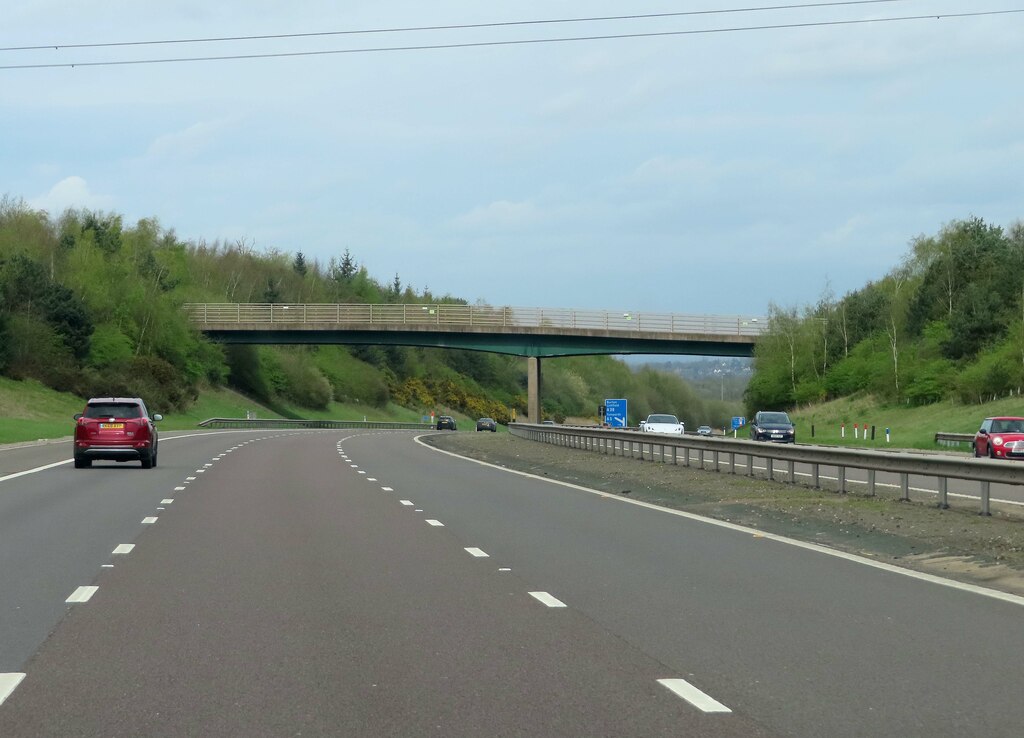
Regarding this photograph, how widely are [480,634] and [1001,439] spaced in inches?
1223

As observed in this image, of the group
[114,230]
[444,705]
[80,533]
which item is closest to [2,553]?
[80,533]

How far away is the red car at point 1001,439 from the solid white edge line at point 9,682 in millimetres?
31929

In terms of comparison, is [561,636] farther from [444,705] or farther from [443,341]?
[443,341]

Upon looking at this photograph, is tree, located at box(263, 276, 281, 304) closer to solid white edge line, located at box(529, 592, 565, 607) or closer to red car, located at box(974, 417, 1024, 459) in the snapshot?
red car, located at box(974, 417, 1024, 459)

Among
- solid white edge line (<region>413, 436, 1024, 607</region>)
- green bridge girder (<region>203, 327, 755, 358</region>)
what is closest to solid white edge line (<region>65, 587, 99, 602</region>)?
solid white edge line (<region>413, 436, 1024, 607</region>)

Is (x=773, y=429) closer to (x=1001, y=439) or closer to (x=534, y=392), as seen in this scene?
(x=1001, y=439)

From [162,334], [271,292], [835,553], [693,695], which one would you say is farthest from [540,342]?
[693,695]

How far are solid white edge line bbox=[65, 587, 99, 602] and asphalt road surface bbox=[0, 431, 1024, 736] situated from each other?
0.27 feet

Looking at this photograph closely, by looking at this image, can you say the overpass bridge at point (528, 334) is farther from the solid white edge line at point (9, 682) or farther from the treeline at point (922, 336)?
the solid white edge line at point (9, 682)

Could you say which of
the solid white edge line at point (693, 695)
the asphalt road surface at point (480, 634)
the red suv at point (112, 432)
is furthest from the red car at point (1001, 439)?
the solid white edge line at point (693, 695)

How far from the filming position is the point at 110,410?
33281mm

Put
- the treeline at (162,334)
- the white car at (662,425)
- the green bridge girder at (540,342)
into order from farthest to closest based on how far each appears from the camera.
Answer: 1. the treeline at (162,334)
2. the green bridge girder at (540,342)
3. the white car at (662,425)

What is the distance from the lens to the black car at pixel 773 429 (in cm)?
5412

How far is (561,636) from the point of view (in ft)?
32.0
